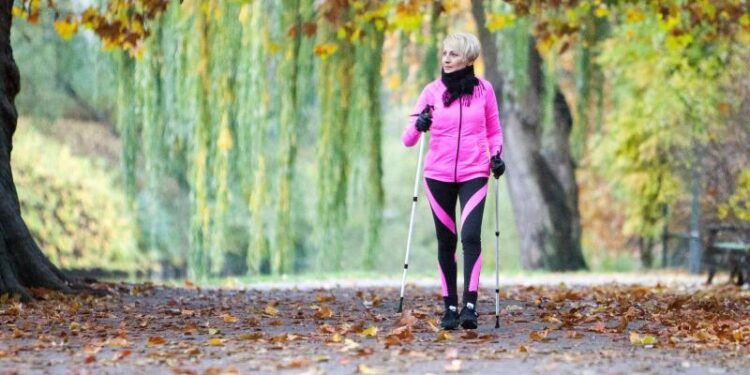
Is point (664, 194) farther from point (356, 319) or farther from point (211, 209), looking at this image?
point (356, 319)

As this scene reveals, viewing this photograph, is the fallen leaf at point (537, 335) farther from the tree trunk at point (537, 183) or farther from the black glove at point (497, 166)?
the tree trunk at point (537, 183)

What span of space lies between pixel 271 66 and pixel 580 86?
6744mm

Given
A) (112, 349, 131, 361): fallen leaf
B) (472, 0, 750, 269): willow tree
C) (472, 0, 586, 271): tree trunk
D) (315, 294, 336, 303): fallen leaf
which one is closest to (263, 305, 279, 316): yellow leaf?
(315, 294, 336, 303): fallen leaf

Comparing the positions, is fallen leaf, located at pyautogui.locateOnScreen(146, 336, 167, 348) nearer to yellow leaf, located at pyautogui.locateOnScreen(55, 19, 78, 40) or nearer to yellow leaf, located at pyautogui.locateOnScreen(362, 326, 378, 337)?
yellow leaf, located at pyautogui.locateOnScreen(362, 326, 378, 337)

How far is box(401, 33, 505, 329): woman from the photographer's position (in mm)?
8602

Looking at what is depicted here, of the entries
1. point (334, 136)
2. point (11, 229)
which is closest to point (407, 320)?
point (11, 229)

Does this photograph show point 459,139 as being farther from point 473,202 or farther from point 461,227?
point 461,227

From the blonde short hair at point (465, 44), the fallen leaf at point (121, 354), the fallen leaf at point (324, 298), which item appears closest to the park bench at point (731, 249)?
the fallen leaf at point (324, 298)

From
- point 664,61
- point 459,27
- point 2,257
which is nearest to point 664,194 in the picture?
point 664,61

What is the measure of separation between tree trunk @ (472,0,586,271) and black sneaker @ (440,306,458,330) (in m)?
14.9

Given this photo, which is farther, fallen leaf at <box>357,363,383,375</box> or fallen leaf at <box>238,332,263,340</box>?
fallen leaf at <box>238,332,263,340</box>

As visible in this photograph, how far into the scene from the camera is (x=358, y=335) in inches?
328

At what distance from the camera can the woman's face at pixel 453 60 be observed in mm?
8625

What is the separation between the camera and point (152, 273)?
40.1 m
